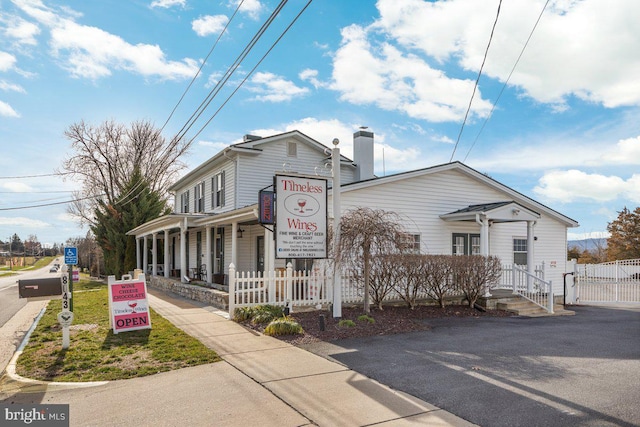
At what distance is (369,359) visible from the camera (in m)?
7.25

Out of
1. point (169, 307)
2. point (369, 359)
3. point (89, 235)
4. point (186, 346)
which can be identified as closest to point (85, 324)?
point (169, 307)

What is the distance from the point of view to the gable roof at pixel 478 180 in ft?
47.2

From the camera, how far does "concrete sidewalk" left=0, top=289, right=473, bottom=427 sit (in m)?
4.73

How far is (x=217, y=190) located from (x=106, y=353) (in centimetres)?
1331

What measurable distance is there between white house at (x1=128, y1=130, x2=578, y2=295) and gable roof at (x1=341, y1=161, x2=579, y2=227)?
0.04 metres

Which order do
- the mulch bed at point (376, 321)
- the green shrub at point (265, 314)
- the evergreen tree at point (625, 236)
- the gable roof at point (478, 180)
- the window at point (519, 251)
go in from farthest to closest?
1. the evergreen tree at point (625, 236)
2. the window at point (519, 251)
3. the gable roof at point (478, 180)
4. the green shrub at point (265, 314)
5. the mulch bed at point (376, 321)

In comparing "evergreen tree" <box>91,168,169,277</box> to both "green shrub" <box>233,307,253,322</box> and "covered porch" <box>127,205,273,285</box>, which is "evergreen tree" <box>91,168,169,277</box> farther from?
"green shrub" <box>233,307,253,322</box>

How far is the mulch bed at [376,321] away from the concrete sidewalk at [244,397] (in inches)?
67.6

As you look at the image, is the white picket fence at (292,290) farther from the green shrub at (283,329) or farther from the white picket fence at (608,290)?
the white picket fence at (608,290)

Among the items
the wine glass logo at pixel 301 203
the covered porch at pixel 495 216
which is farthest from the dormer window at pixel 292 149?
the wine glass logo at pixel 301 203

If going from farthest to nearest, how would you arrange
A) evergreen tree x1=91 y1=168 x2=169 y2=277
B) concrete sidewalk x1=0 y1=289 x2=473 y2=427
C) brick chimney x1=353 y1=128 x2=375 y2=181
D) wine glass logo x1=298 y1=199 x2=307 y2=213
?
evergreen tree x1=91 y1=168 x2=169 y2=277, brick chimney x1=353 y1=128 x2=375 y2=181, wine glass logo x1=298 y1=199 x2=307 y2=213, concrete sidewalk x1=0 y1=289 x2=473 y2=427

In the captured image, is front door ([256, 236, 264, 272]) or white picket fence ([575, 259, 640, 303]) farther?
front door ([256, 236, 264, 272])

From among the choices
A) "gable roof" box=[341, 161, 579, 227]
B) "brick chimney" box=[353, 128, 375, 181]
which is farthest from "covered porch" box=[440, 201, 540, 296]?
"brick chimney" box=[353, 128, 375, 181]

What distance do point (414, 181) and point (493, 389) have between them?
1056 centimetres
